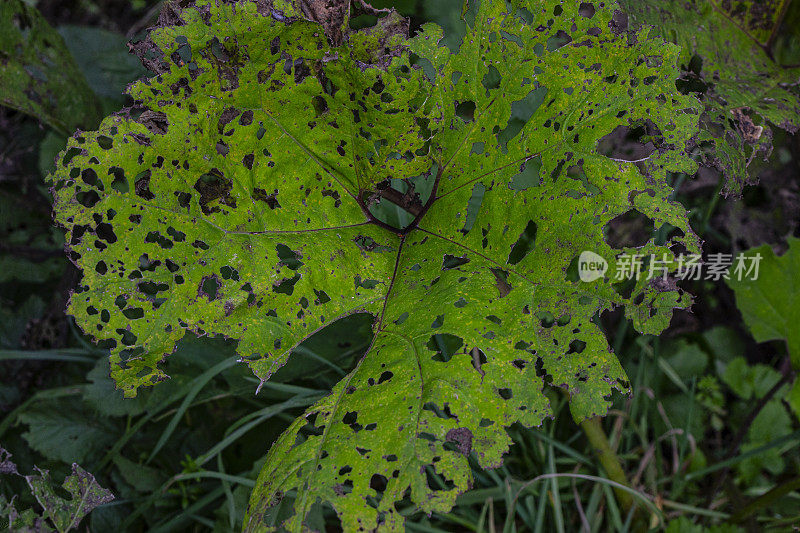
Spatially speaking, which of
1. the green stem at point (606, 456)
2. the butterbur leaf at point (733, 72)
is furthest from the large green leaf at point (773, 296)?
the green stem at point (606, 456)

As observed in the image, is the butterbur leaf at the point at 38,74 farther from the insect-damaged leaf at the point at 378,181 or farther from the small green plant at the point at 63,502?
the small green plant at the point at 63,502

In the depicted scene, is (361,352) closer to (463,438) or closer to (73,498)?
(463,438)

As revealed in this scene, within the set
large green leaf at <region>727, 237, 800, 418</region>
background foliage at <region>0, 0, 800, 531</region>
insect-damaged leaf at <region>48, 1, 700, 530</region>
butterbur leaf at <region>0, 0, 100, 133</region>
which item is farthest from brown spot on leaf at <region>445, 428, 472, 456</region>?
butterbur leaf at <region>0, 0, 100, 133</region>

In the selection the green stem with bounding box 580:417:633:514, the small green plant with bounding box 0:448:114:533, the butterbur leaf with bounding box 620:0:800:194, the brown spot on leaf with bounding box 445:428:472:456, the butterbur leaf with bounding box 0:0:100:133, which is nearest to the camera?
the brown spot on leaf with bounding box 445:428:472:456

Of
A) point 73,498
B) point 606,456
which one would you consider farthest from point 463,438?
point 73,498

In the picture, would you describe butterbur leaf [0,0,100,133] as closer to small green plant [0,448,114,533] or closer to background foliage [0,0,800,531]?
background foliage [0,0,800,531]

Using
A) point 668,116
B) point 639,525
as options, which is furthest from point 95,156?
point 639,525
